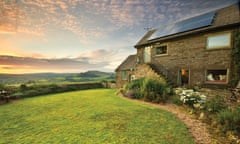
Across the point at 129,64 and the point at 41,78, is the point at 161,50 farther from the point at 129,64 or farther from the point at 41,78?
the point at 41,78

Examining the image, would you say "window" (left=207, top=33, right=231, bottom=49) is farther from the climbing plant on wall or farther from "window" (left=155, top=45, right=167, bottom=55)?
"window" (left=155, top=45, right=167, bottom=55)

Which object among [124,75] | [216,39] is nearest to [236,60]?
[216,39]

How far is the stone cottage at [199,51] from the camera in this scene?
842 centimetres

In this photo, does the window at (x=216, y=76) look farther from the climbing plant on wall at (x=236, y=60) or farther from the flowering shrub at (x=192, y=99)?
the flowering shrub at (x=192, y=99)

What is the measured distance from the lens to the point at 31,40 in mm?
12031

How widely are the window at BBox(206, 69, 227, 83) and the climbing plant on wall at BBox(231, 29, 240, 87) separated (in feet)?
1.98

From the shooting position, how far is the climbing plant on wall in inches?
310

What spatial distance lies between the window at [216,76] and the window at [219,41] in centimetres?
206

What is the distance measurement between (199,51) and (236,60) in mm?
2486

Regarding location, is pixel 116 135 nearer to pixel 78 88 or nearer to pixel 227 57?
pixel 227 57

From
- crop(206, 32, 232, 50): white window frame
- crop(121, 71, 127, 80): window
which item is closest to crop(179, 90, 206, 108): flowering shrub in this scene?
crop(206, 32, 232, 50): white window frame

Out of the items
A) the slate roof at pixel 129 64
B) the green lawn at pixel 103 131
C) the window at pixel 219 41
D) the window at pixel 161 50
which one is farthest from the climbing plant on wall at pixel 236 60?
the slate roof at pixel 129 64

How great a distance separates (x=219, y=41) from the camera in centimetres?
868

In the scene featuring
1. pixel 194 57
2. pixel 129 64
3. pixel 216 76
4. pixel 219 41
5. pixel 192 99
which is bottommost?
pixel 192 99
